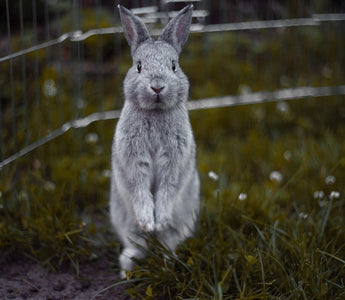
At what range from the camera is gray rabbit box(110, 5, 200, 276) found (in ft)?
9.26

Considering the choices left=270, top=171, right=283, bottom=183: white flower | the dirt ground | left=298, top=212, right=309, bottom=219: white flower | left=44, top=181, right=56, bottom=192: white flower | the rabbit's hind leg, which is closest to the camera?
the dirt ground

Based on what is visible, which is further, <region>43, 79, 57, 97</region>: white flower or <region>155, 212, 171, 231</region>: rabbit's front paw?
<region>43, 79, 57, 97</region>: white flower

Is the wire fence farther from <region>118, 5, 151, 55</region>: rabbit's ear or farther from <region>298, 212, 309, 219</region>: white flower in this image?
<region>298, 212, 309, 219</region>: white flower

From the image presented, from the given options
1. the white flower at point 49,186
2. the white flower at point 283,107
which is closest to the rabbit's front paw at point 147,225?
the white flower at point 49,186

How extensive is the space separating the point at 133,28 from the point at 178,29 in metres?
0.24

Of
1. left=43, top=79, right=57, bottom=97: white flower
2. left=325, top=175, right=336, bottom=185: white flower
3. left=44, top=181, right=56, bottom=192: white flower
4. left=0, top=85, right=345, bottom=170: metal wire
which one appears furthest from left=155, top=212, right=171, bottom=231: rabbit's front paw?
left=43, top=79, right=57, bottom=97: white flower

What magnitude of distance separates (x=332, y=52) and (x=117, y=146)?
377 centimetres

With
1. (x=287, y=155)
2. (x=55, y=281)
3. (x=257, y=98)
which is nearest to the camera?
(x=55, y=281)

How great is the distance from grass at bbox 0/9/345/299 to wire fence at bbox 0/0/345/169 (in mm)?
43

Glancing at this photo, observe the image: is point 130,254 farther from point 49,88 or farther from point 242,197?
point 49,88

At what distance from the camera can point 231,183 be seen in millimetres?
4305

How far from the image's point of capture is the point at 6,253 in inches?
137

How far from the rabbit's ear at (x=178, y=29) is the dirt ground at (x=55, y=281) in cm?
141

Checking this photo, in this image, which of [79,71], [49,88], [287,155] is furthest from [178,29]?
[49,88]
